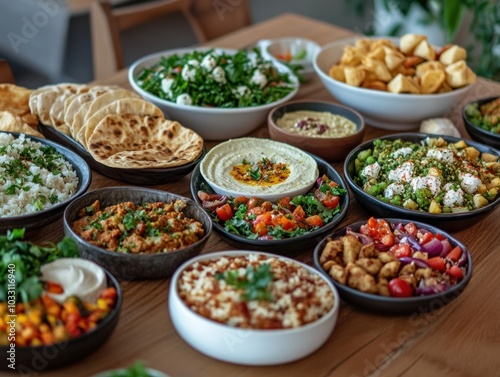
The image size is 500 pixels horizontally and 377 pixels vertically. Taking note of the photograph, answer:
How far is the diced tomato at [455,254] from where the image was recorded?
210 centimetres

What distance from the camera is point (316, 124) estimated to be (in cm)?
288

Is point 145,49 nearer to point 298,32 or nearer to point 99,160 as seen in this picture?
point 298,32

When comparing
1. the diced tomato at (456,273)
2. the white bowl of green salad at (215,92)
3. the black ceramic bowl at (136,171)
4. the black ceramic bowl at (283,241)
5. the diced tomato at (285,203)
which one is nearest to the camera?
the diced tomato at (456,273)

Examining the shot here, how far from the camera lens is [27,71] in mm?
5328

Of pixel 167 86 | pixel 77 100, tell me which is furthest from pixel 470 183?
pixel 77 100

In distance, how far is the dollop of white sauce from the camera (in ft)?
5.79

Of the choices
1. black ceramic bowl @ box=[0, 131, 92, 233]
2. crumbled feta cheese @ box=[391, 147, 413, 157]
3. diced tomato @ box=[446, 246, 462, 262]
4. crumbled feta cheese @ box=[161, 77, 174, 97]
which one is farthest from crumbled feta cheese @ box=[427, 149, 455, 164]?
black ceramic bowl @ box=[0, 131, 92, 233]

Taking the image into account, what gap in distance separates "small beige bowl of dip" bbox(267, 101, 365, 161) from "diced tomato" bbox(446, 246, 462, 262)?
0.79 m

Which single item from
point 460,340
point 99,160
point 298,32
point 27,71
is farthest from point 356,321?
point 27,71

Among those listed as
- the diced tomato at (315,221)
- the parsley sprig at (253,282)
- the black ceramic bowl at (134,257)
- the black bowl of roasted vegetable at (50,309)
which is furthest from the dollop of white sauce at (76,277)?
the diced tomato at (315,221)

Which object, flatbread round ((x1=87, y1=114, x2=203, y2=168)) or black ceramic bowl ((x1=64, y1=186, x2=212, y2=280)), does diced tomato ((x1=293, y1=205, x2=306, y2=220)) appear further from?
flatbread round ((x1=87, y1=114, x2=203, y2=168))

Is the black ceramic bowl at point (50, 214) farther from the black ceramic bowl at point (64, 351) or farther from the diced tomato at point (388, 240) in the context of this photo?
the diced tomato at point (388, 240)

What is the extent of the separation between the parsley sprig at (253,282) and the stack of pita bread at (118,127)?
0.80m

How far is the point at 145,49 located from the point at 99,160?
11.9ft
